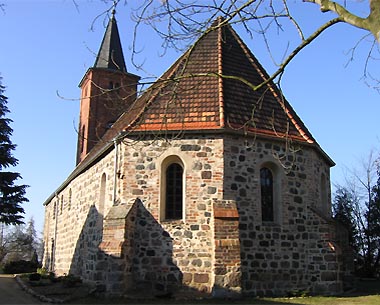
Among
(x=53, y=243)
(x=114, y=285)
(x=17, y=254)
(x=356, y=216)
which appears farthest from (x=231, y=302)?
(x=17, y=254)

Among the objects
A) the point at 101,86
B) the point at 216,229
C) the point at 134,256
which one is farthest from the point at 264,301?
the point at 101,86

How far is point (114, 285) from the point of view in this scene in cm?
1228

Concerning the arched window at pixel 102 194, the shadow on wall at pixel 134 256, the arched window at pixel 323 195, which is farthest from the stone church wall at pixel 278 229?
the arched window at pixel 102 194

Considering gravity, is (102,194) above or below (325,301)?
above

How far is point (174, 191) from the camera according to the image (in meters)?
13.8

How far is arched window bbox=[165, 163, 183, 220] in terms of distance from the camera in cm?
1367

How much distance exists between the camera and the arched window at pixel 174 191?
13.7 metres

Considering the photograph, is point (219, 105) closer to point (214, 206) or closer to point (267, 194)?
point (267, 194)

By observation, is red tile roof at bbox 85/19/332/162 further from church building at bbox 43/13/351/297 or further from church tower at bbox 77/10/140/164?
church tower at bbox 77/10/140/164

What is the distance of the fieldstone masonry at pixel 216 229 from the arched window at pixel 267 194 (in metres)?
0.24

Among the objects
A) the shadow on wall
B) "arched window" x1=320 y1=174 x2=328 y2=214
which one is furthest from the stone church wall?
the shadow on wall

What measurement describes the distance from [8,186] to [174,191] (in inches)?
609

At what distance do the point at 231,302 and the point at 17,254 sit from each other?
4952 cm

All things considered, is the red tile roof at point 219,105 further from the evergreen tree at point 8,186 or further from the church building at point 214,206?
the evergreen tree at point 8,186
